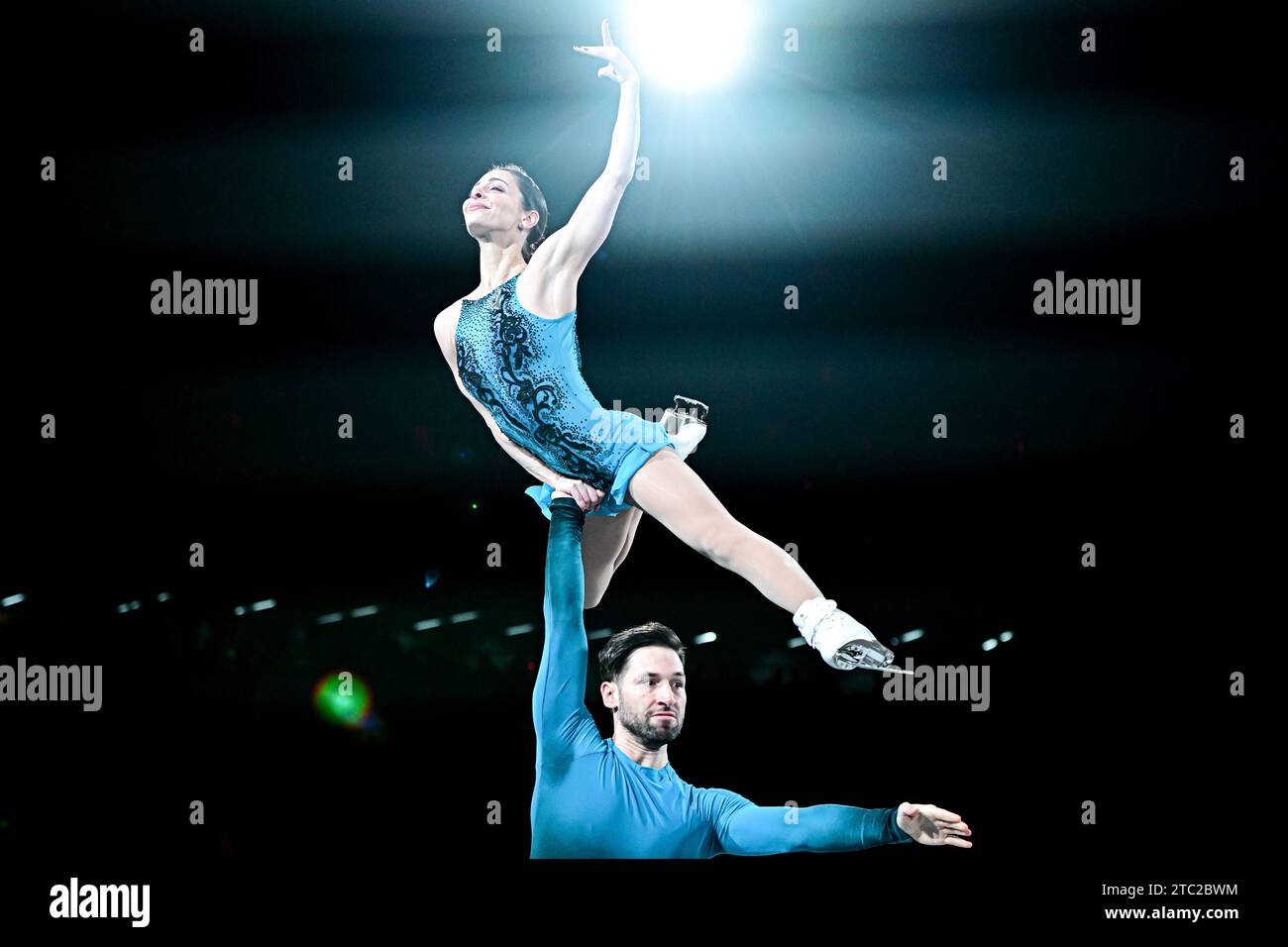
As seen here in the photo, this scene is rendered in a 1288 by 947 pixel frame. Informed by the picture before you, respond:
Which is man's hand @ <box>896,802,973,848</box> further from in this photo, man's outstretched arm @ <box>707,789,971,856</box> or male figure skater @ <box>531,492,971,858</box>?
male figure skater @ <box>531,492,971,858</box>

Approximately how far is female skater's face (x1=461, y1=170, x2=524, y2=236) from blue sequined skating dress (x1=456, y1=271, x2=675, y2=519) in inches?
7.7

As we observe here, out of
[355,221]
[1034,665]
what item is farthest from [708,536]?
[355,221]

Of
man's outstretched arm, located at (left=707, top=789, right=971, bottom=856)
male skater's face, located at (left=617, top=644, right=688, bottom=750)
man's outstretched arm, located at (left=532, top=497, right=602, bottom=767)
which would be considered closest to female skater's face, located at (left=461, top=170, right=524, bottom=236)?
man's outstretched arm, located at (left=532, top=497, right=602, bottom=767)

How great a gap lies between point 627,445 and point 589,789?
1.12 metres

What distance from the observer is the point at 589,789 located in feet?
15.5

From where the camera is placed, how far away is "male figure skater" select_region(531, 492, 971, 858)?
4.70 meters

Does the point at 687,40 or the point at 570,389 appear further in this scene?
the point at 687,40

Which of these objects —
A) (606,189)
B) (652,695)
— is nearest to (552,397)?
(606,189)

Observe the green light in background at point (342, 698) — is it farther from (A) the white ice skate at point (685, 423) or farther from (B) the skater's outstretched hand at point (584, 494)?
(A) the white ice skate at point (685, 423)

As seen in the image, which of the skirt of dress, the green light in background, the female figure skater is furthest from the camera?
Answer: the green light in background

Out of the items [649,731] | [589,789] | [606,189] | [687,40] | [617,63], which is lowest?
[589,789]

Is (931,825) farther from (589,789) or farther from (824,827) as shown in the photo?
(589,789)

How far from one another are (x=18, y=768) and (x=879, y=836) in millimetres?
3064

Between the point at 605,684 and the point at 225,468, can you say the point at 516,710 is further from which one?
the point at 225,468
